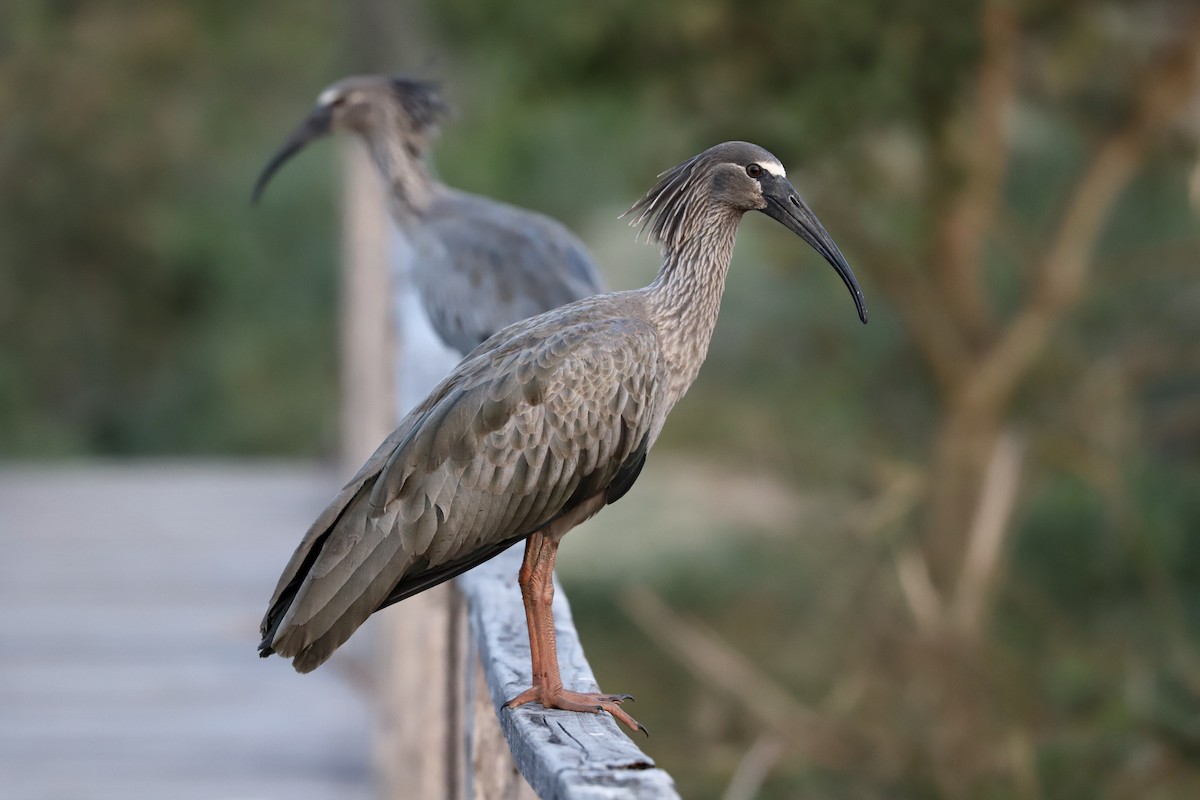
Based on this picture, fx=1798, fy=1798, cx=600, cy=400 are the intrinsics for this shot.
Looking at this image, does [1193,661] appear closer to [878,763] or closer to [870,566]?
[878,763]

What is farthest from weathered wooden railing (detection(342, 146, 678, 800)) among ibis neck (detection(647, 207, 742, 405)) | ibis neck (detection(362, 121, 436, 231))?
ibis neck (detection(647, 207, 742, 405))

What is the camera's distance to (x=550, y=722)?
243 cm

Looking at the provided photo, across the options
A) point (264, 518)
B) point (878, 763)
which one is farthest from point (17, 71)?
point (878, 763)

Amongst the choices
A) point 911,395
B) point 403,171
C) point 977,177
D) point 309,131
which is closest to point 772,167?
point 403,171

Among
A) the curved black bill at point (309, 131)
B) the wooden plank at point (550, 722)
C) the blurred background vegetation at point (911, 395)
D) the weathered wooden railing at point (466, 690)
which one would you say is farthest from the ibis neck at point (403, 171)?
the wooden plank at point (550, 722)

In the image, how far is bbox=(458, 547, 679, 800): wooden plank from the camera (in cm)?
208

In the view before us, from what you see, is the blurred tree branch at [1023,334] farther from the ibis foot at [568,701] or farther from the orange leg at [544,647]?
the ibis foot at [568,701]

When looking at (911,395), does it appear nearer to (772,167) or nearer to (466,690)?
(772,167)

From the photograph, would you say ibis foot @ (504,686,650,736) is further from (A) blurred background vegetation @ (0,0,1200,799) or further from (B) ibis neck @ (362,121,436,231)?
(A) blurred background vegetation @ (0,0,1200,799)

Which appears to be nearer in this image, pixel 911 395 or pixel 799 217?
pixel 799 217

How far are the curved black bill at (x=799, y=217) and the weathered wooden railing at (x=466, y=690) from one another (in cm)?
76

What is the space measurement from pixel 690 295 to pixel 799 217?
0.86 feet

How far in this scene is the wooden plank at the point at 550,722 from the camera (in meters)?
2.08

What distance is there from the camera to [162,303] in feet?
55.8
